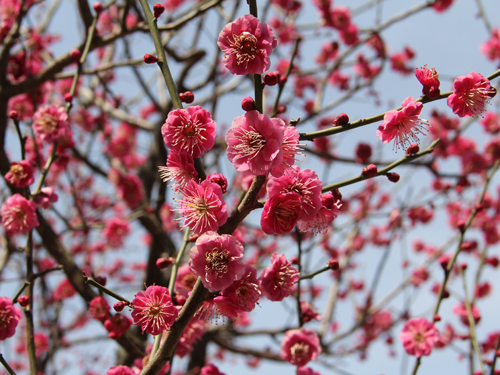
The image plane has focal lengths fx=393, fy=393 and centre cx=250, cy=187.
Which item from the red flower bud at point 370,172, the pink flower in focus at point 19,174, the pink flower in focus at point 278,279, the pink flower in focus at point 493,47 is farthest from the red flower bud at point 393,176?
the pink flower in focus at point 493,47

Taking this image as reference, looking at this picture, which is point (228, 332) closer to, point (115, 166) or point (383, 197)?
point (115, 166)

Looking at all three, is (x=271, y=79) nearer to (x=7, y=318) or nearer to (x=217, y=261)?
(x=217, y=261)

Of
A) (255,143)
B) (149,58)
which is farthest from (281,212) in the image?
(149,58)

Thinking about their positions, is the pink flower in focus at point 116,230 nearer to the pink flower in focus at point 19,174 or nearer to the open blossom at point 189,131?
the pink flower in focus at point 19,174

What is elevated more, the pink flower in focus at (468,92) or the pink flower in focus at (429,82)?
the pink flower in focus at (468,92)

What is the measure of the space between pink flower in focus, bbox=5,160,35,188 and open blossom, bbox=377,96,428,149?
1.91 metres

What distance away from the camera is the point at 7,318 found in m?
A: 1.80

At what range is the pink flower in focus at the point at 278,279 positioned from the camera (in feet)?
5.06

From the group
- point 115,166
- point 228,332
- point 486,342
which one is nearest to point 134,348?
point 228,332

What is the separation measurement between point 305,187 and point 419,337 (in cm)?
163

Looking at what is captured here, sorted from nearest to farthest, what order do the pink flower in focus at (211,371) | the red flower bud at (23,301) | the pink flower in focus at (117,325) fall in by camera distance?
the red flower bud at (23,301), the pink flower in focus at (117,325), the pink flower in focus at (211,371)

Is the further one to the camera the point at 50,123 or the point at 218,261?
the point at 50,123

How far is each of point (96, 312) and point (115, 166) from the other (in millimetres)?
3259

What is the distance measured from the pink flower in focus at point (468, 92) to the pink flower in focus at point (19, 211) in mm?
2117
